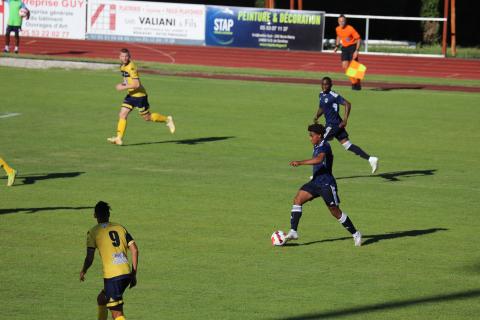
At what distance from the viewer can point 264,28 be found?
148 ft

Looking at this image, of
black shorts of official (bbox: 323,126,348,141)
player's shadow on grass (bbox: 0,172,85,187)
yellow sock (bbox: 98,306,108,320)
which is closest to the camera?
yellow sock (bbox: 98,306,108,320)

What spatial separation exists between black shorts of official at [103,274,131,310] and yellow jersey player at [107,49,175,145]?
1274cm

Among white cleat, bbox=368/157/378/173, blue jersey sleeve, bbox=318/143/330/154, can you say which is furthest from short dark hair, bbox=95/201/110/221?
white cleat, bbox=368/157/378/173

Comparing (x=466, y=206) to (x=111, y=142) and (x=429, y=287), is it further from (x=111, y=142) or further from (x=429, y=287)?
(x=111, y=142)

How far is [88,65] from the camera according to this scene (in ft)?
130

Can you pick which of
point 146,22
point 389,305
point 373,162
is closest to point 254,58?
point 146,22

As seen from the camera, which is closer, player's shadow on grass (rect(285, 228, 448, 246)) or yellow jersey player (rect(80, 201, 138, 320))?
yellow jersey player (rect(80, 201, 138, 320))

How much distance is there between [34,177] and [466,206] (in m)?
8.72

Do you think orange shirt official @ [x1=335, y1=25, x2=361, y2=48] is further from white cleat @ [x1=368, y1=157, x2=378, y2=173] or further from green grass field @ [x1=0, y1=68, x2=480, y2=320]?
white cleat @ [x1=368, y1=157, x2=378, y2=173]

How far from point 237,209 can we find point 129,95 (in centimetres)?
702

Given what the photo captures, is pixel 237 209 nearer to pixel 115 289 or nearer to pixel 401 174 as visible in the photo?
pixel 401 174

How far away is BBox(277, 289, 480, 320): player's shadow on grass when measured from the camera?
451 inches

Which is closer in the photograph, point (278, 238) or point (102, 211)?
point (102, 211)

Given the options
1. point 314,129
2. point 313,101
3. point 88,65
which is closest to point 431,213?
point 314,129
